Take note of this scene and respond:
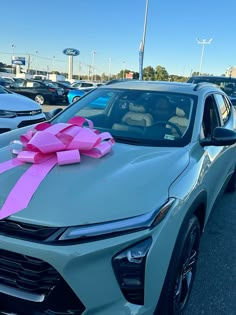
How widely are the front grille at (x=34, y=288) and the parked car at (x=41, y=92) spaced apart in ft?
62.8

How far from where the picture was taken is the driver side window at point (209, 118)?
3.14 m

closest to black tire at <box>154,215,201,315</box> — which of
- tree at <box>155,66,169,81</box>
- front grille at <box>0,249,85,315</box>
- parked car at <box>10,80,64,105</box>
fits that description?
front grille at <box>0,249,85,315</box>

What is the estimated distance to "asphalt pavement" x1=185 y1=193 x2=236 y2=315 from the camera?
2.60 metres

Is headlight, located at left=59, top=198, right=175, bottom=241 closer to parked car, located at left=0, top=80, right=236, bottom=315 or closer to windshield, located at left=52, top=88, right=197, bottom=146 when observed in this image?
parked car, located at left=0, top=80, right=236, bottom=315

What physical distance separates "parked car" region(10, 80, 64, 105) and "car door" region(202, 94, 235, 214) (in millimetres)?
17366

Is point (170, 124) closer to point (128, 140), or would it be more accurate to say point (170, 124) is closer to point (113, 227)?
point (128, 140)

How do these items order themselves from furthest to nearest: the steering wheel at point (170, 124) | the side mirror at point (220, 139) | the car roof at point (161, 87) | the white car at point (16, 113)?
the white car at point (16, 113), the car roof at point (161, 87), the steering wheel at point (170, 124), the side mirror at point (220, 139)

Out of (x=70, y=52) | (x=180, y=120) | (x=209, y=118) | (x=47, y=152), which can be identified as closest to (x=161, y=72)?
(x=70, y=52)

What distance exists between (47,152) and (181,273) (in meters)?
1.22

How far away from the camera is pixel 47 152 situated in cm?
229

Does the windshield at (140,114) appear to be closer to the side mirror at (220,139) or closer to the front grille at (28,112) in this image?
the side mirror at (220,139)

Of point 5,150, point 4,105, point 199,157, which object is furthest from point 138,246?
point 4,105

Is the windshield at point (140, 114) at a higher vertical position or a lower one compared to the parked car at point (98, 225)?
higher

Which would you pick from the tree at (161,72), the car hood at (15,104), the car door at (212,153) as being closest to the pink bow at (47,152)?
the car door at (212,153)
